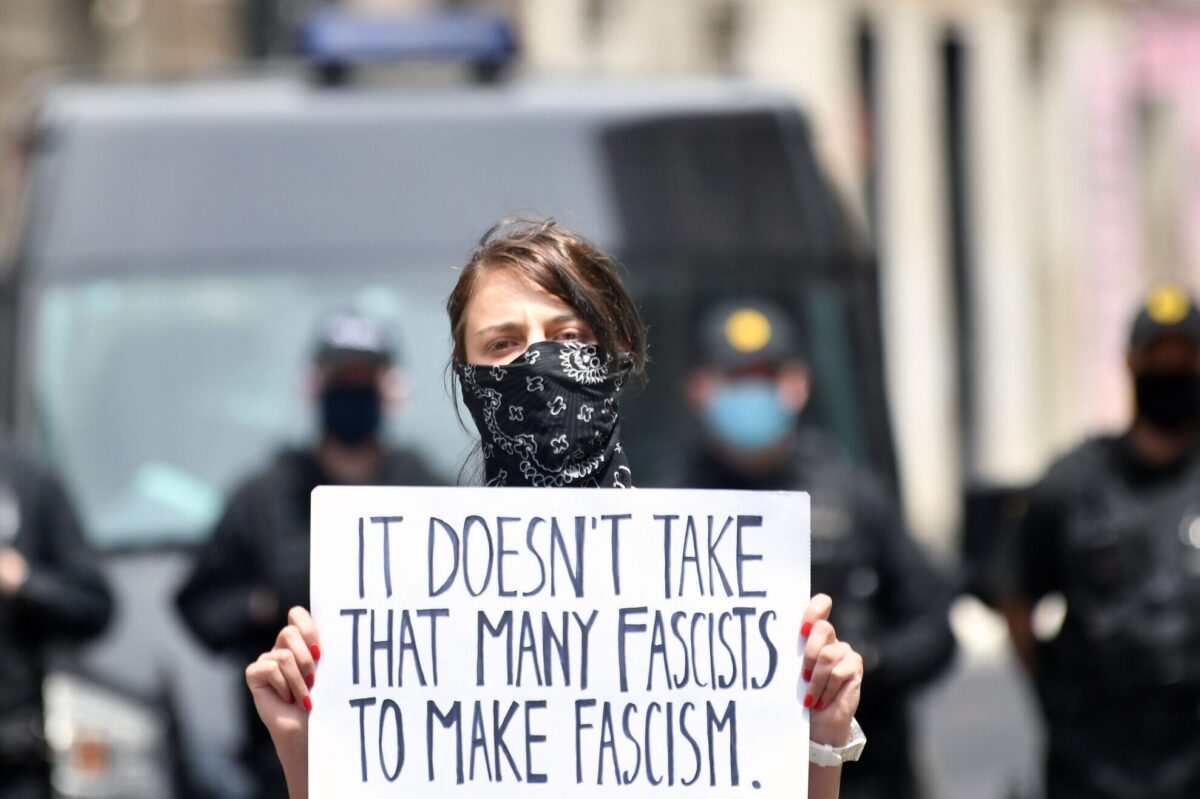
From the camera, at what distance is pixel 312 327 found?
→ 669 cm

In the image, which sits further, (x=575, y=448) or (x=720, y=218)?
(x=720, y=218)

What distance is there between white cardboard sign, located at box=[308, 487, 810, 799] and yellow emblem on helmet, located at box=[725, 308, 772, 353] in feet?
10.6

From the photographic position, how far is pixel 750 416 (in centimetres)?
592

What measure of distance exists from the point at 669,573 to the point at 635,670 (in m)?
0.13

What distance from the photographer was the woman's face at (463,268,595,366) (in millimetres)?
2914

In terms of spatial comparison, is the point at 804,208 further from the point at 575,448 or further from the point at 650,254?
the point at 575,448

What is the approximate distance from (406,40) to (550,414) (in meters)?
4.97

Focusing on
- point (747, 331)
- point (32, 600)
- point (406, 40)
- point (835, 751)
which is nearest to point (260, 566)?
point (32, 600)

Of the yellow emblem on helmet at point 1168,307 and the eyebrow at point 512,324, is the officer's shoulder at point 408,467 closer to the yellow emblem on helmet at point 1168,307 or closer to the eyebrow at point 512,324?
the yellow emblem on helmet at point 1168,307

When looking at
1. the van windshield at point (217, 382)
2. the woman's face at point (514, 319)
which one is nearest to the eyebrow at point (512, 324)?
the woman's face at point (514, 319)

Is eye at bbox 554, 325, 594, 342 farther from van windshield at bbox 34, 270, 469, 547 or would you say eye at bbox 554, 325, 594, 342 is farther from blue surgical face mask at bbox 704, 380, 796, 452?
van windshield at bbox 34, 270, 469, 547

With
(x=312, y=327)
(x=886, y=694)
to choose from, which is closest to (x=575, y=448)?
(x=886, y=694)

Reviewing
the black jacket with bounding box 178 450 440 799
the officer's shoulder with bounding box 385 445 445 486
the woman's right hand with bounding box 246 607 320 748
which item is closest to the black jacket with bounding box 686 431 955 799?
the officer's shoulder with bounding box 385 445 445 486

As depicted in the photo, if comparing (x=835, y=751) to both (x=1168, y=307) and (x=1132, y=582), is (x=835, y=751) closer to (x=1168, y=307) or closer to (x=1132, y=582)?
(x=1132, y=582)
